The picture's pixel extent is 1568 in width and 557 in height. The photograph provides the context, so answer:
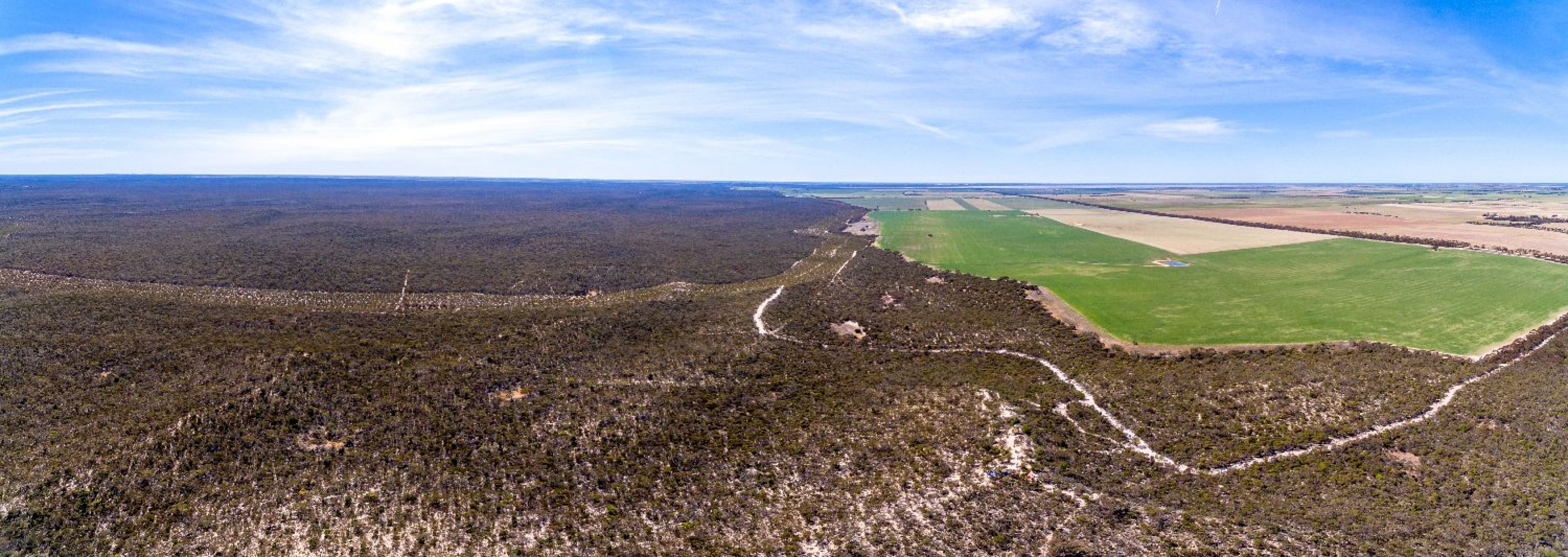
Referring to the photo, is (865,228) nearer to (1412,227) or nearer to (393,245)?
(393,245)

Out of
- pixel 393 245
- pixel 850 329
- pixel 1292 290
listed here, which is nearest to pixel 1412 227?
pixel 1292 290

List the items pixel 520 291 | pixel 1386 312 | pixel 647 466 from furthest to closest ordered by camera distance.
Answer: pixel 520 291 < pixel 1386 312 < pixel 647 466

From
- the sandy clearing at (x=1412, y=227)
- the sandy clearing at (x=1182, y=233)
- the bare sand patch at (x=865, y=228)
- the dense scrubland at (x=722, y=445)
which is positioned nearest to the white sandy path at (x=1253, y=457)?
the dense scrubland at (x=722, y=445)

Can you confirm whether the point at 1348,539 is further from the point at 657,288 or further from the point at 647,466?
the point at 657,288

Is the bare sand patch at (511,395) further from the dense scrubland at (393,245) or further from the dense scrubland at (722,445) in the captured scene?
the dense scrubland at (393,245)

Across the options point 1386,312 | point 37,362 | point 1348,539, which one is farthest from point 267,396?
point 1386,312

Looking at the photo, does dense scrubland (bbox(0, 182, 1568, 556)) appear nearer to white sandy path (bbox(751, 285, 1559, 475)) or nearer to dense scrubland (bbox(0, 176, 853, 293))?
white sandy path (bbox(751, 285, 1559, 475))
